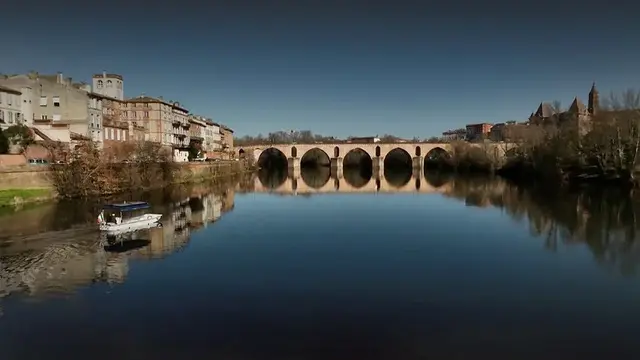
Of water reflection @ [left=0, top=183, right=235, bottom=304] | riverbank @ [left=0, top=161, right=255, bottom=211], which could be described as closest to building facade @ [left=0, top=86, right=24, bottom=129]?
riverbank @ [left=0, top=161, right=255, bottom=211]

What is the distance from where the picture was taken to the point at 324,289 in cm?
1480

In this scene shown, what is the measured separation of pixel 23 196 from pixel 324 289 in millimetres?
28747

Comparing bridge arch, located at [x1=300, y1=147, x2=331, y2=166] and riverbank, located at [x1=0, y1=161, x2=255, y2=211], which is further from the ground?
bridge arch, located at [x1=300, y1=147, x2=331, y2=166]

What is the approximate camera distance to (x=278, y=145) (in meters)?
102

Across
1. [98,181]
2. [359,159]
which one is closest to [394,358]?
[98,181]

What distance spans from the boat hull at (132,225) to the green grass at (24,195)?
1448 centimetres

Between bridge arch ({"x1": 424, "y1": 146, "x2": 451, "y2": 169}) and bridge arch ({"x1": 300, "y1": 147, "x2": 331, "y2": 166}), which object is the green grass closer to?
bridge arch ({"x1": 424, "y1": 146, "x2": 451, "y2": 169})

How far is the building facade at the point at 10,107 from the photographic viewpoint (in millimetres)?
41062

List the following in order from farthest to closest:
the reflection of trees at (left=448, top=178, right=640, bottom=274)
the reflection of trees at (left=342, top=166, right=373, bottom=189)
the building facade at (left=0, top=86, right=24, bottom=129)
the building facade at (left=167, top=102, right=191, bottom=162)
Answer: the building facade at (left=167, top=102, right=191, bottom=162)
the reflection of trees at (left=342, top=166, right=373, bottom=189)
the building facade at (left=0, top=86, right=24, bottom=129)
the reflection of trees at (left=448, top=178, right=640, bottom=274)

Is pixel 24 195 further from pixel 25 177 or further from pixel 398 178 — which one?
pixel 398 178

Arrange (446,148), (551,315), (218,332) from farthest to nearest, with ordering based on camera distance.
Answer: (446,148) → (551,315) → (218,332)

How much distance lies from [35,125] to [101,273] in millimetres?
35294

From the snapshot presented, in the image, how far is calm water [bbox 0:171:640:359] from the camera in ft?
35.6

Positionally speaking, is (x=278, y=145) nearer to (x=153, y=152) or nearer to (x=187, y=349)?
(x=153, y=152)
